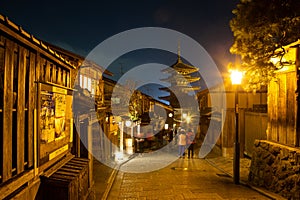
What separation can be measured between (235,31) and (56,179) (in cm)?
955

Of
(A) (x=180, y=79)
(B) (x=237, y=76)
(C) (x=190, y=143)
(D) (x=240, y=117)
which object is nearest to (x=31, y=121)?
(B) (x=237, y=76)

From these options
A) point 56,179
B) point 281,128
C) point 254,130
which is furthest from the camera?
point 254,130

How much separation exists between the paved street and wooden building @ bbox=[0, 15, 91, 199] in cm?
338

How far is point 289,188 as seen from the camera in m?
9.98

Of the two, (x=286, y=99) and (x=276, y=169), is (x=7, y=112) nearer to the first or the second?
(x=276, y=169)

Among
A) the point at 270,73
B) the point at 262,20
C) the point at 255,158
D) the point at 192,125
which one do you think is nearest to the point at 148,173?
the point at 255,158

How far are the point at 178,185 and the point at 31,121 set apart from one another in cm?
849

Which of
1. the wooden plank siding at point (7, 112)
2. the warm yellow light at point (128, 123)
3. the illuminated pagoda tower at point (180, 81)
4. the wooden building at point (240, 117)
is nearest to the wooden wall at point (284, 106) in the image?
the wooden building at point (240, 117)

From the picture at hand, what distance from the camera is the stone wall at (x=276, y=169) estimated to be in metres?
9.84

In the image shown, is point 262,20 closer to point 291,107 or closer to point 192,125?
point 291,107

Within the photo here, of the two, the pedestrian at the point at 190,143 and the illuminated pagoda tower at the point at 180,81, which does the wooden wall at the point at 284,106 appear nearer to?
the pedestrian at the point at 190,143

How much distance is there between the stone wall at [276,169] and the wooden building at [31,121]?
7.78 m

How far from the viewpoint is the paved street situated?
1107 cm

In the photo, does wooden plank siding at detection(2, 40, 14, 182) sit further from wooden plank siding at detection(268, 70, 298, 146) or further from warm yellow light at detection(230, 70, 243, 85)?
warm yellow light at detection(230, 70, 243, 85)
